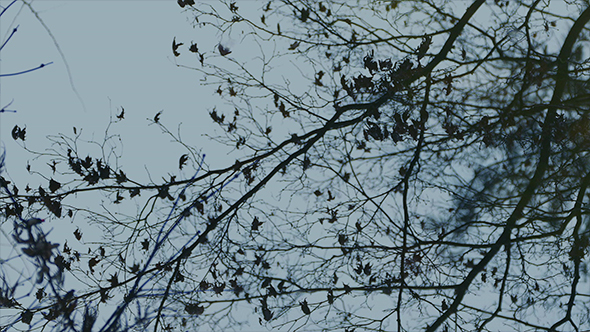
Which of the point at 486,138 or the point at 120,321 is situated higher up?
the point at 486,138

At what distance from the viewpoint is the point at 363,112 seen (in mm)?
5363

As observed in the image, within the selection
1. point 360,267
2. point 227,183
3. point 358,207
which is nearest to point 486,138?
A: point 358,207

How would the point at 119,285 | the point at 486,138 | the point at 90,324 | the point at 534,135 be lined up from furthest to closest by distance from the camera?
the point at 534,135 < the point at 486,138 < the point at 119,285 < the point at 90,324

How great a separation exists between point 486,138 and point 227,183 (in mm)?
2731

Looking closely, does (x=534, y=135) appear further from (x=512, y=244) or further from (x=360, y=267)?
(x=360, y=267)

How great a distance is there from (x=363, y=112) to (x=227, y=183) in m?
1.63

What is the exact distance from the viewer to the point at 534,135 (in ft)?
18.4

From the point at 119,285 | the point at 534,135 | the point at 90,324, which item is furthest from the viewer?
the point at 534,135

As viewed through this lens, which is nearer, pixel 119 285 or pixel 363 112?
pixel 119 285

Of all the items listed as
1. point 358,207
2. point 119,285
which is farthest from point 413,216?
point 119,285

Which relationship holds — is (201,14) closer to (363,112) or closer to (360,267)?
(363,112)

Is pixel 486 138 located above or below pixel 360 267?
above

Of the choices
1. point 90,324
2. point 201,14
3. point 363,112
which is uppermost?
point 201,14

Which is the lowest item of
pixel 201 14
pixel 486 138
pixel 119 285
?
pixel 119 285
